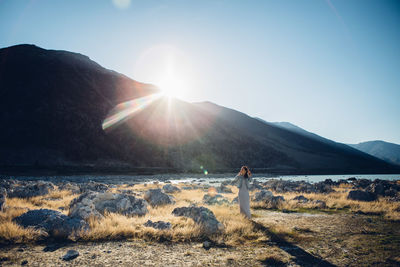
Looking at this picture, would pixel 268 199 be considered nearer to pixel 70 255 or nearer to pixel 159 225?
pixel 159 225

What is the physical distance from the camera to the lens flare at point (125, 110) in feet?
274

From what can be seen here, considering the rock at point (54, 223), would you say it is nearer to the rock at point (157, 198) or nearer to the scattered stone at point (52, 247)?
the scattered stone at point (52, 247)

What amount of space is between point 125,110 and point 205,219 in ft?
307

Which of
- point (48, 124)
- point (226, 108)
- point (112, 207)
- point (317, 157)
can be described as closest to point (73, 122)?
point (48, 124)

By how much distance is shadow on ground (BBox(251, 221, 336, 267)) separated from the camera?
4586 mm

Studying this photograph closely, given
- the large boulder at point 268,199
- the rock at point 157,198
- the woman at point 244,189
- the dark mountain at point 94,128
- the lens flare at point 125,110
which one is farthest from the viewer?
the lens flare at point 125,110

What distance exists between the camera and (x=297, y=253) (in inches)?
201

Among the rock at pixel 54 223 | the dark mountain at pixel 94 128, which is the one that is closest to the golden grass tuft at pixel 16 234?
the rock at pixel 54 223

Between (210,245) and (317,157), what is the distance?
146 meters

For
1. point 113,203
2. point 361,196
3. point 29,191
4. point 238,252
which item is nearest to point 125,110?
point 29,191

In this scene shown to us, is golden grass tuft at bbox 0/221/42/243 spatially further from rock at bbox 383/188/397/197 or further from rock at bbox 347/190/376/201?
rock at bbox 383/188/397/197

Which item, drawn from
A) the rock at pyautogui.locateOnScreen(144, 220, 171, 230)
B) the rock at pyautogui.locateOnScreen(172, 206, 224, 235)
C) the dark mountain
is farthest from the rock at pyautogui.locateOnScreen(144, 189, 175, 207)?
the dark mountain

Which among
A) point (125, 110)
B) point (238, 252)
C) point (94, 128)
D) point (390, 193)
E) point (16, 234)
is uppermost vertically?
point (125, 110)

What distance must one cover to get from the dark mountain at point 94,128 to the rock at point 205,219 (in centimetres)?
4928
